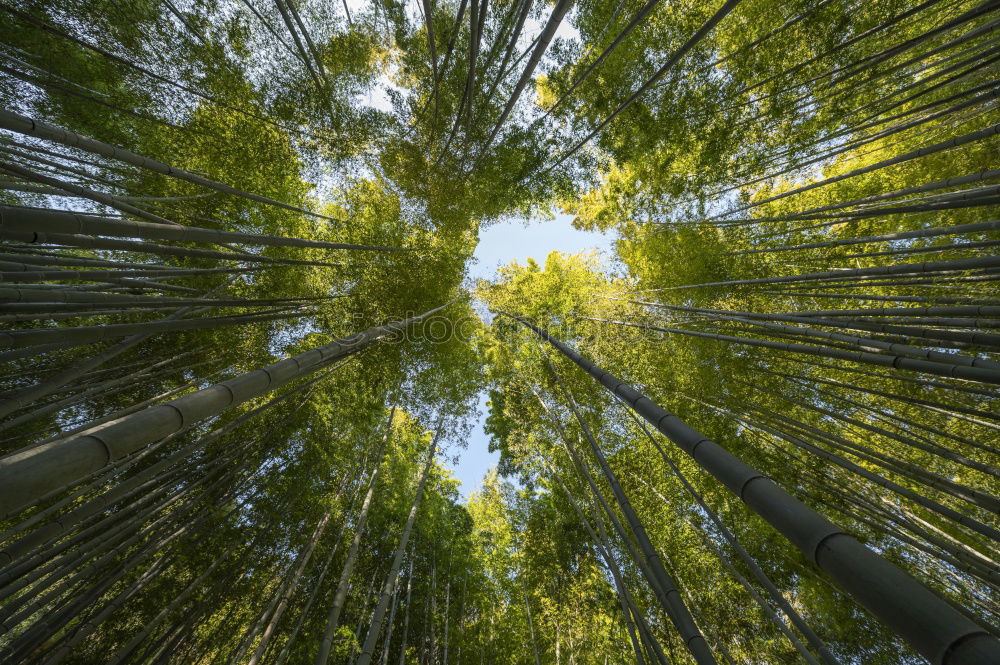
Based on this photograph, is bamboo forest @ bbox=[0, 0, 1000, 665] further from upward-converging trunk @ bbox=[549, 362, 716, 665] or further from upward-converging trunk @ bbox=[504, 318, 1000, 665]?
upward-converging trunk @ bbox=[504, 318, 1000, 665]

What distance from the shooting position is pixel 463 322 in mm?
6965

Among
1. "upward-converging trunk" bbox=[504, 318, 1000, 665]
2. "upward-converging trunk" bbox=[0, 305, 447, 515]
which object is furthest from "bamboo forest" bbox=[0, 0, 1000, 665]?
"upward-converging trunk" bbox=[504, 318, 1000, 665]

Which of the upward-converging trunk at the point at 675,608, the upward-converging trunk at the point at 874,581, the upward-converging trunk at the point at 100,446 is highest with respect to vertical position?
the upward-converging trunk at the point at 100,446

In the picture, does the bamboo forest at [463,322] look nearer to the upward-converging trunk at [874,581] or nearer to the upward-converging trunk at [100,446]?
the upward-converging trunk at [100,446]

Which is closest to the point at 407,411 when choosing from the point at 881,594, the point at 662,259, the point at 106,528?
the point at 106,528

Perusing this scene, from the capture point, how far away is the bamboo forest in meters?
3.22

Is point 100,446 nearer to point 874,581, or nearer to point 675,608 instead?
point 874,581

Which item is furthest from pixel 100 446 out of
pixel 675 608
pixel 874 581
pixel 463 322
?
pixel 463 322

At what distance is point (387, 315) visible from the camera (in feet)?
18.6

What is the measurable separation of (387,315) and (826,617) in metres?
7.34

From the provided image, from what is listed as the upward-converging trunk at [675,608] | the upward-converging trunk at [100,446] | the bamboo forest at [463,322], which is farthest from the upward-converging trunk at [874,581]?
the upward-converging trunk at [100,446]

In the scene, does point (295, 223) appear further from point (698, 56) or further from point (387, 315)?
point (698, 56)

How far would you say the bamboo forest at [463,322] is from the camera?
322 cm

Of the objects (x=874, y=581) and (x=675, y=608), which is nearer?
(x=874, y=581)
